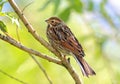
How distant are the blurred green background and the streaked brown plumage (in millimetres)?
488

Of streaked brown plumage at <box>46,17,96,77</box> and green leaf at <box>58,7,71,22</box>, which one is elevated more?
streaked brown plumage at <box>46,17,96,77</box>

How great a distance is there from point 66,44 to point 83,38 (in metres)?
1.24

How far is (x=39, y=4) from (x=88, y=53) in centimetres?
67

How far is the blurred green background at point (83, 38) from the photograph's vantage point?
16.0 feet

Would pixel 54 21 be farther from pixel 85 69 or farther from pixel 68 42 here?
pixel 85 69

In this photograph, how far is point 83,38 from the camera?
5332mm

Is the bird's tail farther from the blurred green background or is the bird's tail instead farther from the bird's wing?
the blurred green background

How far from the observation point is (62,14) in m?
5.07

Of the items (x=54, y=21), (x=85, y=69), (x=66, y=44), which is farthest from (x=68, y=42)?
(x=54, y=21)

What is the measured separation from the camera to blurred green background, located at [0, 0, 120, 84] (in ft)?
16.0

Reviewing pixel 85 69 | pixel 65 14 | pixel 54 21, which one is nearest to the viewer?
pixel 85 69

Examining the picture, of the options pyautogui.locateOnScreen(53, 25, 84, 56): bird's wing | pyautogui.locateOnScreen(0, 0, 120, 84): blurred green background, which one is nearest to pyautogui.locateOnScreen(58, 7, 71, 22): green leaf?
pyautogui.locateOnScreen(0, 0, 120, 84): blurred green background

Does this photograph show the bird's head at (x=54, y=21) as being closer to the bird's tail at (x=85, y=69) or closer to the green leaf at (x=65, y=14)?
the green leaf at (x=65, y=14)

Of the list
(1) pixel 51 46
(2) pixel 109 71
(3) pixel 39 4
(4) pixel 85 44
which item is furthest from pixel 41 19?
(1) pixel 51 46
